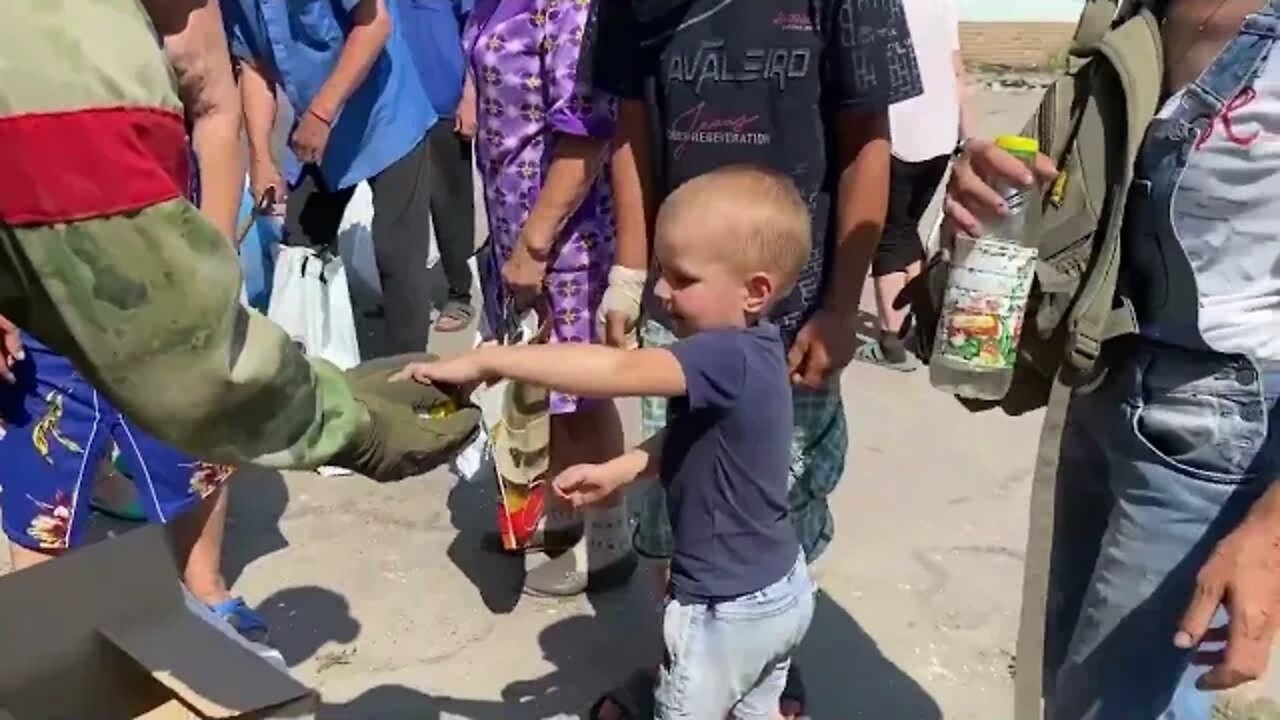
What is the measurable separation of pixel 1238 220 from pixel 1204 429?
292 mm

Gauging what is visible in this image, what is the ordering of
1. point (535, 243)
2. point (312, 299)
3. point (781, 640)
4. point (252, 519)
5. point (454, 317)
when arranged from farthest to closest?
point (454, 317), point (312, 299), point (252, 519), point (535, 243), point (781, 640)

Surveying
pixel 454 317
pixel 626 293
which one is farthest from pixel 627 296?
pixel 454 317

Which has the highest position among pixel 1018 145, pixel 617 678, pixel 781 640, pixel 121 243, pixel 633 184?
pixel 121 243

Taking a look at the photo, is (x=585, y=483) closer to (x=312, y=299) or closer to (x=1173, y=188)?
(x=1173, y=188)

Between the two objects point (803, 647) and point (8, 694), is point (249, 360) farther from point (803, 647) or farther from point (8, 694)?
point (803, 647)

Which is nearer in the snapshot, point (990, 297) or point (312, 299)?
point (990, 297)

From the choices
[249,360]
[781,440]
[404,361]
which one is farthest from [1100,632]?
[249,360]

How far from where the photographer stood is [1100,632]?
225 cm

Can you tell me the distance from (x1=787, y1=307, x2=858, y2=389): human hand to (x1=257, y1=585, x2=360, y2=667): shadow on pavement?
4.67 feet

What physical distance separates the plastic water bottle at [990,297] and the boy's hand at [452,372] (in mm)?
687

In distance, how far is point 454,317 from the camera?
564 centimetres

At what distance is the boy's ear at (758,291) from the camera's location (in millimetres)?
2418

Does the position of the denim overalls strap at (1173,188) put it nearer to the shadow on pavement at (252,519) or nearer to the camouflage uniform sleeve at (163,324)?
the camouflage uniform sleeve at (163,324)

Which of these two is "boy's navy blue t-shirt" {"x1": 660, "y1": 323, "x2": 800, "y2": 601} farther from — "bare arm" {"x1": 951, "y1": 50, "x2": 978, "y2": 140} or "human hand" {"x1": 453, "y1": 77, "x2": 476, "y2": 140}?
"human hand" {"x1": 453, "y1": 77, "x2": 476, "y2": 140}
